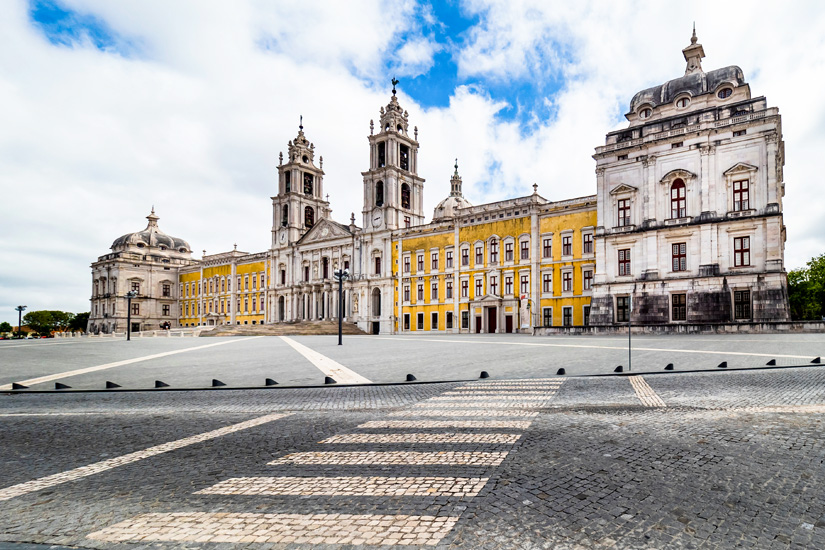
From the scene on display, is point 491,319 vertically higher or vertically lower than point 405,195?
lower

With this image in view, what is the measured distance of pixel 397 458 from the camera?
5.27 m

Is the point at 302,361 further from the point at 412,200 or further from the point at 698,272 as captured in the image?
the point at 412,200

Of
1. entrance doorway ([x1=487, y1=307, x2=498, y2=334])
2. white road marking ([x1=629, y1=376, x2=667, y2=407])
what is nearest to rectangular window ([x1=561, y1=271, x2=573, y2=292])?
entrance doorway ([x1=487, y1=307, x2=498, y2=334])

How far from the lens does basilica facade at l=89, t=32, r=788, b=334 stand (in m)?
33.9

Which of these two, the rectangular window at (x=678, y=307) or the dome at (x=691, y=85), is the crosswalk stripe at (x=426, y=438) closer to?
the rectangular window at (x=678, y=307)

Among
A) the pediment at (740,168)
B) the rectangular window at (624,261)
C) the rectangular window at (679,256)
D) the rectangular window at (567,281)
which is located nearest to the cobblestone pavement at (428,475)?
the rectangular window at (679,256)

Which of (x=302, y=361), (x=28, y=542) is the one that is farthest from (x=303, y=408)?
(x=302, y=361)

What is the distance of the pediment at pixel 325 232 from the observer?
208ft

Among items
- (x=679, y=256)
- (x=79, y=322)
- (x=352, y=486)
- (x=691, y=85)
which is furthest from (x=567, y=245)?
(x=79, y=322)

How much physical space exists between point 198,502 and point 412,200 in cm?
6012

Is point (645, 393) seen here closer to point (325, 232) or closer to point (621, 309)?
point (621, 309)

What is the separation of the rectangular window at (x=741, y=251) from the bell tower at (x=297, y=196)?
48.4 metres

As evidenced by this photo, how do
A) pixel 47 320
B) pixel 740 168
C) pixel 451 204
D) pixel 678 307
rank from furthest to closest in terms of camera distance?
pixel 47 320, pixel 451 204, pixel 678 307, pixel 740 168

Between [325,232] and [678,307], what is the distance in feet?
137
